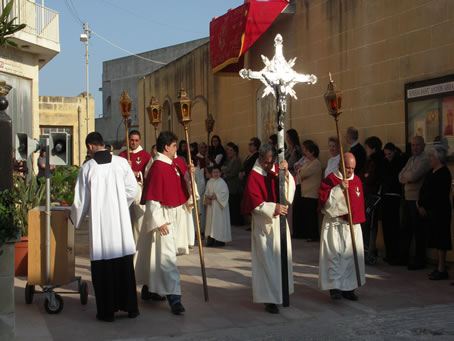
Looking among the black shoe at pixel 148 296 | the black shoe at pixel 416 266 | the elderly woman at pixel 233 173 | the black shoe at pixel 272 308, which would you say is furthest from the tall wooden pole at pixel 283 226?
the elderly woman at pixel 233 173

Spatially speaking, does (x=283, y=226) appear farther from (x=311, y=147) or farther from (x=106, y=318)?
(x=311, y=147)

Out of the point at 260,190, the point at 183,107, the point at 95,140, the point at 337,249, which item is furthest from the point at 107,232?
the point at 337,249

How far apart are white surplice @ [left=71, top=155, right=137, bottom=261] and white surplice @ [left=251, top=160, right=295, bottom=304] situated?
130cm

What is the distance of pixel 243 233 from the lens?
1326 centimetres

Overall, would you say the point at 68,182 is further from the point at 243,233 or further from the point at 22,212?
the point at 243,233

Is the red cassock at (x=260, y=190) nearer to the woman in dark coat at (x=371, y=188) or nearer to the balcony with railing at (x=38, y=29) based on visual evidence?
the woman in dark coat at (x=371, y=188)

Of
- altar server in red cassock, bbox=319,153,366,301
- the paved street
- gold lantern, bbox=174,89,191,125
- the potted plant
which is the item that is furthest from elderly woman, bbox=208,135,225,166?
altar server in red cassock, bbox=319,153,366,301

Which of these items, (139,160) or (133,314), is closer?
(133,314)

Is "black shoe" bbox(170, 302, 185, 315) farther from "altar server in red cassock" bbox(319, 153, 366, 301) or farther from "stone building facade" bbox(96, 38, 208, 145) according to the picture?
"stone building facade" bbox(96, 38, 208, 145)

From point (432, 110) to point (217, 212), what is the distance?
415 centimetres

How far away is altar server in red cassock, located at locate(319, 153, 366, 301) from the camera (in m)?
7.12

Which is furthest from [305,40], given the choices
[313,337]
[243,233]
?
[313,337]

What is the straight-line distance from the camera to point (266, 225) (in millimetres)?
6801

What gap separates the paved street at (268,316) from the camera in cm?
583
